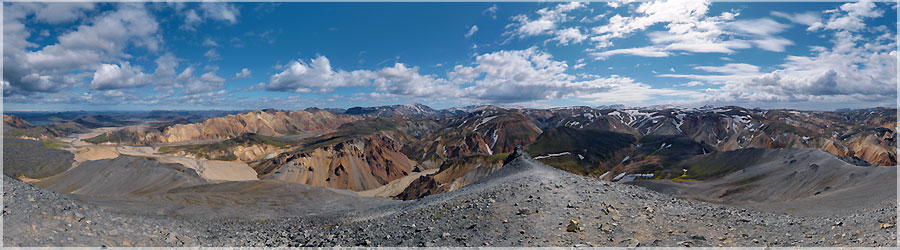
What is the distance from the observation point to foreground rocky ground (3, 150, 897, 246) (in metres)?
13.6

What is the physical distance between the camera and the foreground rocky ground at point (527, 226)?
13.6m

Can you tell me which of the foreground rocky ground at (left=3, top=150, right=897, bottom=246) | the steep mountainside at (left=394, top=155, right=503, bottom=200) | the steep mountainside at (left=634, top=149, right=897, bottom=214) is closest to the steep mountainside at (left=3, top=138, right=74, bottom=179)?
the steep mountainside at (left=394, top=155, right=503, bottom=200)

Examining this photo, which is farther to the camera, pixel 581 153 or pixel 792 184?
pixel 581 153

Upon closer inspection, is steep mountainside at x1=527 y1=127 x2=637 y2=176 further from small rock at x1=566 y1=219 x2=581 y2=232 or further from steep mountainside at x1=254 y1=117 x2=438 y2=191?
small rock at x1=566 y1=219 x2=581 y2=232

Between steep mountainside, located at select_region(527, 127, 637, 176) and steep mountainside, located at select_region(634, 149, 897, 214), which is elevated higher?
steep mountainside, located at select_region(634, 149, 897, 214)

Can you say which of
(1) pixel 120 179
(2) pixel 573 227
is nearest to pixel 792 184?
(2) pixel 573 227

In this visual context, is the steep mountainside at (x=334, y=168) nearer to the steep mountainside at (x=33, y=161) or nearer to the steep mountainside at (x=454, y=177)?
the steep mountainside at (x=454, y=177)

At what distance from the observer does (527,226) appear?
1747cm

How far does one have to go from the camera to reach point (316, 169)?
506 ft

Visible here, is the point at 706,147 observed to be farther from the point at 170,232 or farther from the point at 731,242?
the point at 170,232

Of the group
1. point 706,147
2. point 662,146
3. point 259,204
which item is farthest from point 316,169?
point 706,147

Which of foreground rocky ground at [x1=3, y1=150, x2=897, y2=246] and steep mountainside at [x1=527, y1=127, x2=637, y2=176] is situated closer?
foreground rocky ground at [x1=3, y1=150, x2=897, y2=246]

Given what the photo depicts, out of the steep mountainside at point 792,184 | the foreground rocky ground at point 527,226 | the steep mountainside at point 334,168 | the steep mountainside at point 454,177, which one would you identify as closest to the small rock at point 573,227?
the foreground rocky ground at point 527,226

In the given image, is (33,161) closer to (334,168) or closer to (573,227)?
(334,168)
